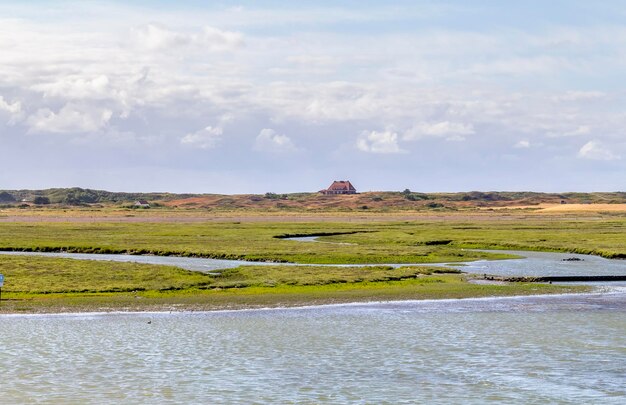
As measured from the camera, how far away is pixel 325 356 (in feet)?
100

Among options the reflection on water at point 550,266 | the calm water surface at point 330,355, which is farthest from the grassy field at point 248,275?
the calm water surface at point 330,355

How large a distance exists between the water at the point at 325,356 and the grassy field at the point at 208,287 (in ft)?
11.0

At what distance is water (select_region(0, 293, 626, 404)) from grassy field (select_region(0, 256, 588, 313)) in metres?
3.36

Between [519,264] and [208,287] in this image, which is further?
[519,264]

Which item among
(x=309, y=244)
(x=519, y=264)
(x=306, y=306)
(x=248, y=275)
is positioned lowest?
(x=306, y=306)


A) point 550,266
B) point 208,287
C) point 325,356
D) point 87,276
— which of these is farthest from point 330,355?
point 550,266

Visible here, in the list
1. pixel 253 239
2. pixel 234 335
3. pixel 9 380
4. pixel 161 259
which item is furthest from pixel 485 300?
pixel 253 239

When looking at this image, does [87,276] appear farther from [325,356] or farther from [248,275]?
[325,356]

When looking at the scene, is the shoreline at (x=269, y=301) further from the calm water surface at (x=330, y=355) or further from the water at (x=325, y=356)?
the water at (x=325, y=356)

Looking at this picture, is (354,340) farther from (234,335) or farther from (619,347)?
(619,347)

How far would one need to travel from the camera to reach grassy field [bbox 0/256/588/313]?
43031 mm

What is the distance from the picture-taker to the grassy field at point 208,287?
43031mm

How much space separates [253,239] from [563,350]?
6472cm

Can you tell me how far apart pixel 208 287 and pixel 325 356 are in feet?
64.9
